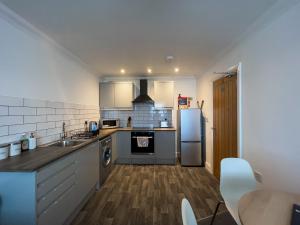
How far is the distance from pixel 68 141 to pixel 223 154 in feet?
8.56

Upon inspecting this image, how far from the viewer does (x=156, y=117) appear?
5387mm

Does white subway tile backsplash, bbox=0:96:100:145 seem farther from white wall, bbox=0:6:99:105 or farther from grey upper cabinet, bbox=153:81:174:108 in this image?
grey upper cabinet, bbox=153:81:174:108

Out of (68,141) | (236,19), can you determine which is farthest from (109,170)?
(236,19)

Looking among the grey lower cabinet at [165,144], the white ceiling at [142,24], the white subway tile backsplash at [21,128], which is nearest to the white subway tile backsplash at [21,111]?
the white subway tile backsplash at [21,128]

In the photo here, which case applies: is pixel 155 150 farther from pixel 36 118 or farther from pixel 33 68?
pixel 33 68

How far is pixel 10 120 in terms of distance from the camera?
197 cm

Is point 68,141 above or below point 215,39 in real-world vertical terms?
below

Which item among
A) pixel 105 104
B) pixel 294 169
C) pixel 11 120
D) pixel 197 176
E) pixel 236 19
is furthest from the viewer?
pixel 105 104

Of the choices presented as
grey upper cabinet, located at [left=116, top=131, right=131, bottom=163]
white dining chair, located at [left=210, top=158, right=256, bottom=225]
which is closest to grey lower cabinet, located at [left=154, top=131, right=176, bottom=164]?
grey upper cabinet, located at [left=116, top=131, right=131, bottom=163]

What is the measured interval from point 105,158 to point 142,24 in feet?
8.12

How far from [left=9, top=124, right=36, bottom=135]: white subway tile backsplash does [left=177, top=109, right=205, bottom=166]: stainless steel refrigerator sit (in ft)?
10.4

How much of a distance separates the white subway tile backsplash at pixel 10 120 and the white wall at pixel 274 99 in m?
2.71

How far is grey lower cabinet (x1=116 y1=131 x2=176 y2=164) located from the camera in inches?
183

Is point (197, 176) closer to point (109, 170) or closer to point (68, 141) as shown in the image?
point (109, 170)
